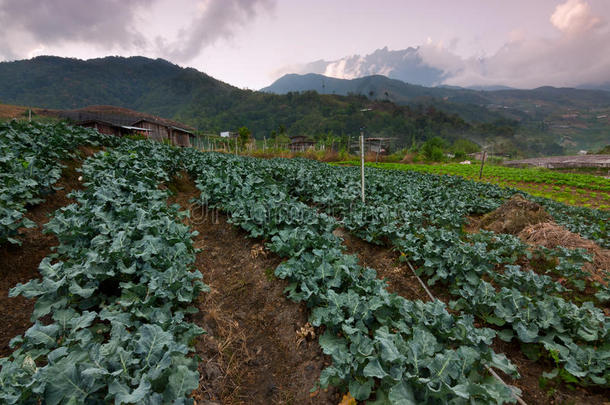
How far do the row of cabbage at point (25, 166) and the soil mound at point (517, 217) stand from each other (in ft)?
34.6

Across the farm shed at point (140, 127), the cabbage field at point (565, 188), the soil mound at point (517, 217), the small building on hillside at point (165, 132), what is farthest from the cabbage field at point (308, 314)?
the small building on hillside at point (165, 132)

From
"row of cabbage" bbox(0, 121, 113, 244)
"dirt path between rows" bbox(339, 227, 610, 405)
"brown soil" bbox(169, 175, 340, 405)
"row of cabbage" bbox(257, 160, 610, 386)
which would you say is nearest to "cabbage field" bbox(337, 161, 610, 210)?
"row of cabbage" bbox(257, 160, 610, 386)

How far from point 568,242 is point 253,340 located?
7347 mm

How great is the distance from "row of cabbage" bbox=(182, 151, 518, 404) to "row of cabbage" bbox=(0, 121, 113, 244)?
3.52 m

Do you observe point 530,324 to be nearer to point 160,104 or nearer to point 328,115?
point 328,115

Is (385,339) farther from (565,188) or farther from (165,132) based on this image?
(165,132)

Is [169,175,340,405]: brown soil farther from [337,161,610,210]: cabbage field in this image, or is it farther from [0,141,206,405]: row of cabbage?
[337,161,610,210]: cabbage field

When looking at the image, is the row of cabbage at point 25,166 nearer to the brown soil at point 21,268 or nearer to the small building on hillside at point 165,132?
the brown soil at point 21,268

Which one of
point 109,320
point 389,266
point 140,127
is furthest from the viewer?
point 140,127

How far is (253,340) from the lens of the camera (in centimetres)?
312

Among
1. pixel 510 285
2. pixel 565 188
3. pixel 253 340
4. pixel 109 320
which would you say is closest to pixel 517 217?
pixel 510 285

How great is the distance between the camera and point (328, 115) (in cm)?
10206

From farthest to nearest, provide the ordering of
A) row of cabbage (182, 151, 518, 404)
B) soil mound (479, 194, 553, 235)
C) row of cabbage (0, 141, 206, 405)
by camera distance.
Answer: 1. soil mound (479, 194, 553, 235)
2. row of cabbage (182, 151, 518, 404)
3. row of cabbage (0, 141, 206, 405)

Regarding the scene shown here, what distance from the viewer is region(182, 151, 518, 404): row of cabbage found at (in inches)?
72.7
